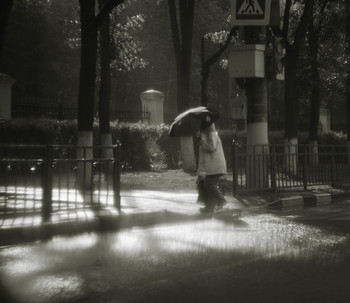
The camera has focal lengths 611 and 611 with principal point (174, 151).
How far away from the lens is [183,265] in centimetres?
614

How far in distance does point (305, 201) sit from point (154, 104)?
1265 cm

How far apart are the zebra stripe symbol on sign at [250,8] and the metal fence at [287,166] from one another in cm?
274

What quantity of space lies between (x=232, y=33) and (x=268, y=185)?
9.51m

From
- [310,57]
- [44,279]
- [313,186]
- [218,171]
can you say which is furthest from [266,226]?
[310,57]

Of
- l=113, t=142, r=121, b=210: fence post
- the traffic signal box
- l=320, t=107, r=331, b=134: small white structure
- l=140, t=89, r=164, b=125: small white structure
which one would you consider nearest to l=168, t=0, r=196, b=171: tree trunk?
l=140, t=89, r=164, b=125: small white structure

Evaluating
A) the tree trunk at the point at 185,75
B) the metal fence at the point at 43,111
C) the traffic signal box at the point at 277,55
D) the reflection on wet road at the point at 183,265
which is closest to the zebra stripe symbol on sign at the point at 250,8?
the traffic signal box at the point at 277,55

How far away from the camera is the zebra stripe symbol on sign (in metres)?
12.5

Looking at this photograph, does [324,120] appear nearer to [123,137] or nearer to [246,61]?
[123,137]

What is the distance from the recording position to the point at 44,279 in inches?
221

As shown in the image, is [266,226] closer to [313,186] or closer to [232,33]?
[313,186]

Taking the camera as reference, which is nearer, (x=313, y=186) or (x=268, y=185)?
(x=268, y=185)

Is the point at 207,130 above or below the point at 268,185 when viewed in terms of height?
above

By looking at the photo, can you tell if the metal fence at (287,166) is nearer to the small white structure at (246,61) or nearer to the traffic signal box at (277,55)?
the small white structure at (246,61)

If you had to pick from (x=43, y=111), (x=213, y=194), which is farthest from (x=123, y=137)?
(x=213, y=194)
